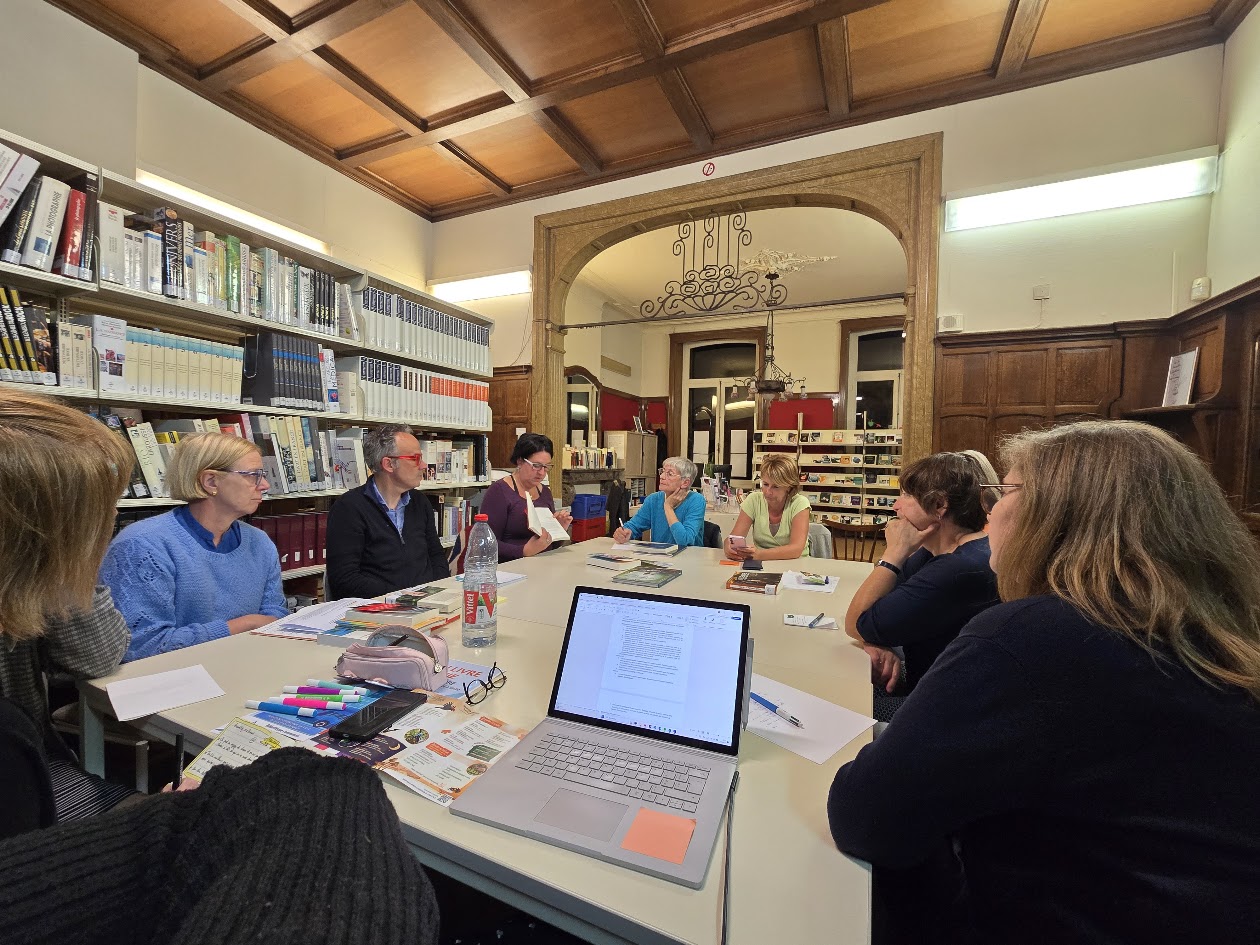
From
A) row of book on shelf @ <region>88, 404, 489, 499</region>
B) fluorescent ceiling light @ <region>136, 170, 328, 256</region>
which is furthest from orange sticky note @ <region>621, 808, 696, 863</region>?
fluorescent ceiling light @ <region>136, 170, 328, 256</region>

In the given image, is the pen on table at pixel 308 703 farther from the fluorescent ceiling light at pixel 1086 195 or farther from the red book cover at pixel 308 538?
the fluorescent ceiling light at pixel 1086 195

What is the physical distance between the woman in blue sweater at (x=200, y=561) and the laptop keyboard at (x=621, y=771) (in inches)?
48.2

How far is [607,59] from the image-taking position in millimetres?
3402

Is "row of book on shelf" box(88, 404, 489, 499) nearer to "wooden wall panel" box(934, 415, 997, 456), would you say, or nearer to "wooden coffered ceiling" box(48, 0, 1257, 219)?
"wooden coffered ceiling" box(48, 0, 1257, 219)

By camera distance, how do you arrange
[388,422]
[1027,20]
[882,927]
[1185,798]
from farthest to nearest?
[388,422] < [1027,20] < [882,927] < [1185,798]

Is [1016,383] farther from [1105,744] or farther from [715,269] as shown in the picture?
[1105,744]

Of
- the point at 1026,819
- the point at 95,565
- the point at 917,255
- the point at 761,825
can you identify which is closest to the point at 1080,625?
the point at 1026,819

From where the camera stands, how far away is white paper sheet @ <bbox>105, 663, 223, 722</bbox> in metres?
1.09

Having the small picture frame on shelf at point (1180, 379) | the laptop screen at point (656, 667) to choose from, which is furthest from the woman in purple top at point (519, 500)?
the small picture frame on shelf at point (1180, 379)

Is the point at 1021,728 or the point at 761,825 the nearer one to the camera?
the point at 1021,728

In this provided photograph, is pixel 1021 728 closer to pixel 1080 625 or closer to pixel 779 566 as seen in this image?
pixel 1080 625

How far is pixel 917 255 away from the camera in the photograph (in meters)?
3.88

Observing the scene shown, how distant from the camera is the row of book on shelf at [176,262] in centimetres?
190

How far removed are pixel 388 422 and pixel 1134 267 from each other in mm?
4852
